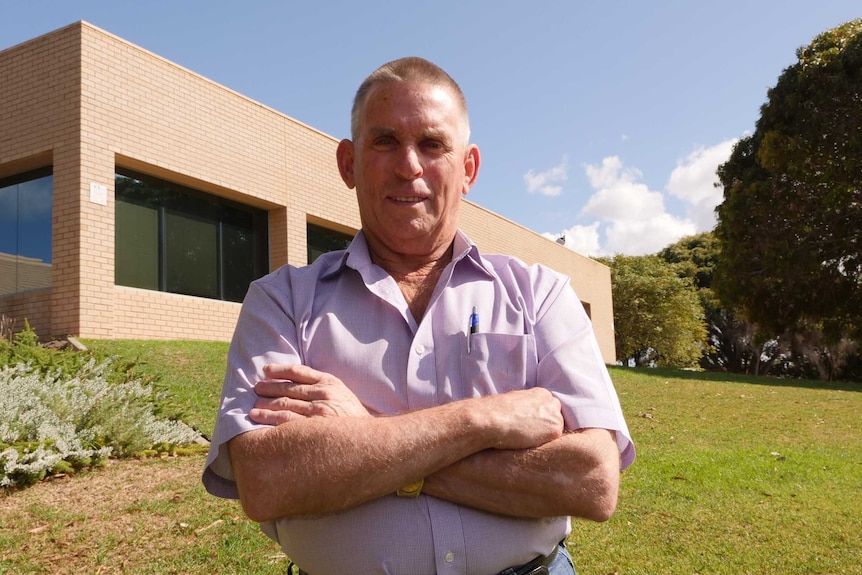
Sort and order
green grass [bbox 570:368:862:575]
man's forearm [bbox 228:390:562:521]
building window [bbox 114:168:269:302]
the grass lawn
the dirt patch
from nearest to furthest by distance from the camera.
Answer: man's forearm [bbox 228:390:562:521] → the dirt patch → the grass lawn → green grass [bbox 570:368:862:575] → building window [bbox 114:168:269:302]

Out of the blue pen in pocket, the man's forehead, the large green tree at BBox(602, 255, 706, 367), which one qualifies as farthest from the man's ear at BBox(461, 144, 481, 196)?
the large green tree at BBox(602, 255, 706, 367)

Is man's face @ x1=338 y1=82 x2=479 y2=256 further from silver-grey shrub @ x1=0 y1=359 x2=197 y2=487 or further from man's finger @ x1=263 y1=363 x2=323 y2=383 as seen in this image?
silver-grey shrub @ x1=0 y1=359 x2=197 y2=487

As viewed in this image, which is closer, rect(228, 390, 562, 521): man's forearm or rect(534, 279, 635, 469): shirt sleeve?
rect(228, 390, 562, 521): man's forearm

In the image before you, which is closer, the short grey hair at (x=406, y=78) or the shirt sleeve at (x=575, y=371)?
the shirt sleeve at (x=575, y=371)

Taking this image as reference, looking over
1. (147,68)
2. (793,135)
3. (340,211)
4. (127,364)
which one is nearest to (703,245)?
(793,135)

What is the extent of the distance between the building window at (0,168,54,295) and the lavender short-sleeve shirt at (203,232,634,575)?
12726 mm

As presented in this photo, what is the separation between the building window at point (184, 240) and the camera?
553 inches

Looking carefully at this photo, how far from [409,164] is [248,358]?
0.85 m

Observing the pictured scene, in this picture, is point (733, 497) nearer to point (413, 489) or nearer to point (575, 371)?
point (575, 371)

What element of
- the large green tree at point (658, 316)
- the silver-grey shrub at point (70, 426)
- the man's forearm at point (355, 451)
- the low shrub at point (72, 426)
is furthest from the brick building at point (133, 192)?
the large green tree at point (658, 316)

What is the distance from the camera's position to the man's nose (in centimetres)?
248

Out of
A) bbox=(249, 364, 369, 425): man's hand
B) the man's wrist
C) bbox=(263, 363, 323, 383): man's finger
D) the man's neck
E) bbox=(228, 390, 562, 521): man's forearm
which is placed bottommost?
the man's wrist

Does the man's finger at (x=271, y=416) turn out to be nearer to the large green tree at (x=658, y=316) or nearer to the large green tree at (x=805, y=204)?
the large green tree at (x=805, y=204)

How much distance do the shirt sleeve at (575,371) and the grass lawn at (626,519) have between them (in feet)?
2.62
